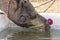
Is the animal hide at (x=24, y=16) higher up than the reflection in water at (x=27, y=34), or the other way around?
the animal hide at (x=24, y=16)

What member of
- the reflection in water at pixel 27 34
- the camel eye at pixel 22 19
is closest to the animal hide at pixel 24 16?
the camel eye at pixel 22 19

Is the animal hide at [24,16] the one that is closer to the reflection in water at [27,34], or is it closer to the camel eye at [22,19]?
the camel eye at [22,19]

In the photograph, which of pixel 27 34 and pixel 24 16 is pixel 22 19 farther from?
pixel 27 34

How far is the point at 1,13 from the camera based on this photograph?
3.18 m

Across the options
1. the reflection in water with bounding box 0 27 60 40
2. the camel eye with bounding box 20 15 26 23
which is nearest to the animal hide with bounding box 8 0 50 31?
the camel eye with bounding box 20 15 26 23

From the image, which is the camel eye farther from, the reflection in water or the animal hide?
the reflection in water

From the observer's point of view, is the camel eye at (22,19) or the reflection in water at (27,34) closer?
the reflection in water at (27,34)

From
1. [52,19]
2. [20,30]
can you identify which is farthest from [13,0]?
[52,19]

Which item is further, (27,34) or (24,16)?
(24,16)

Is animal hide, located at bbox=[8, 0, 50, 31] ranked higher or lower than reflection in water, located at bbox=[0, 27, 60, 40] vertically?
higher

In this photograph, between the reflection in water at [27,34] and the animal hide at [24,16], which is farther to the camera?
the animal hide at [24,16]

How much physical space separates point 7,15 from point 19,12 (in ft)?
0.55

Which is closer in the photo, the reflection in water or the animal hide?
the reflection in water

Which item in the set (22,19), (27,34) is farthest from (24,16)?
(27,34)
